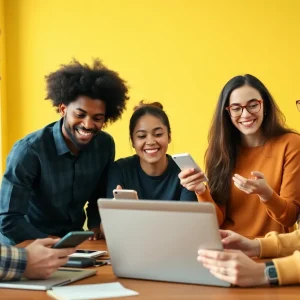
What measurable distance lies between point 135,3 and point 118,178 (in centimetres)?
145

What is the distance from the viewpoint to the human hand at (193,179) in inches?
81.8

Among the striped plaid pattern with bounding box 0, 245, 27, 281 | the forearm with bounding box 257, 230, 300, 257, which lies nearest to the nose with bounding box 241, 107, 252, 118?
the forearm with bounding box 257, 230, 300, 257

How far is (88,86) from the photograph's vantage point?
2.29m

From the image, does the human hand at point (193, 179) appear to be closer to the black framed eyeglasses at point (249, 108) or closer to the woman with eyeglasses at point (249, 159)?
the woman with eyeglasses at point (249, 159)

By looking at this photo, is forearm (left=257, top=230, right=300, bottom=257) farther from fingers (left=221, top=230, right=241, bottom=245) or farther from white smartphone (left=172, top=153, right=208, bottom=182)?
white smartphone (left=172, top=153, right=208, bottom=182)

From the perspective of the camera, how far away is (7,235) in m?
2.18

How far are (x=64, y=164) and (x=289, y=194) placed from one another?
0.97 metres

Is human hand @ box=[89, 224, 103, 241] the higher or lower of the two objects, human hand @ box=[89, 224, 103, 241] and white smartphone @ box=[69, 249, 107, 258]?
the lower

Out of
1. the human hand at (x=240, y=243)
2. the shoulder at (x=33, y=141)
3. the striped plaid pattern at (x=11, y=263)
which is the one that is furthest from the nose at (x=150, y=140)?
the striped plaid pattern at (x=11, y=263)

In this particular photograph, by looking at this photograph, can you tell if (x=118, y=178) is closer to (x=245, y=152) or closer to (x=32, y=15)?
(x=245, y=152)

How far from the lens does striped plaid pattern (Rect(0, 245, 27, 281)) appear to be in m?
1.37

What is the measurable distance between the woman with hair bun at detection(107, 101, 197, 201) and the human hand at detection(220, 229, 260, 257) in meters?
0.76

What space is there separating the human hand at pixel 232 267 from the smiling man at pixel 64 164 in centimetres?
92

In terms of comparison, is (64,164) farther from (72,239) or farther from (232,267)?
(232,267)
